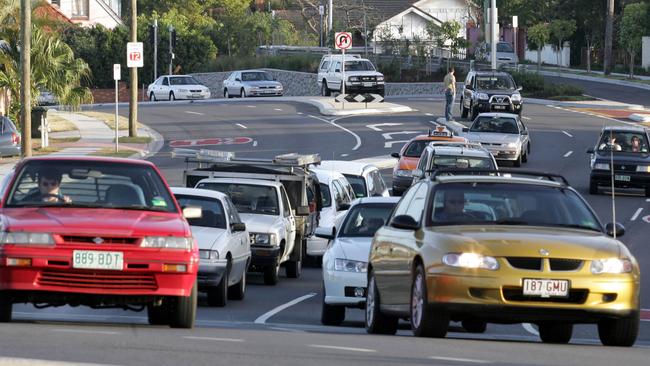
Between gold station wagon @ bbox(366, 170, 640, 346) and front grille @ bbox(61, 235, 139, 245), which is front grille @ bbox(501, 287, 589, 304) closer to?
gold station wagon @ bbox(366, 170, 640, 346)

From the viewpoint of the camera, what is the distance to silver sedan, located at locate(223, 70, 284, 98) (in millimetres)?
72938

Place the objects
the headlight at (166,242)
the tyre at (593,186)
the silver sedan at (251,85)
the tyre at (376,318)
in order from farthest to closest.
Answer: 1. the silver sedan at (251,85)
2. the tyre at (593,186)
3. the tyre at (376,318)
4. the headlight at (166,242)

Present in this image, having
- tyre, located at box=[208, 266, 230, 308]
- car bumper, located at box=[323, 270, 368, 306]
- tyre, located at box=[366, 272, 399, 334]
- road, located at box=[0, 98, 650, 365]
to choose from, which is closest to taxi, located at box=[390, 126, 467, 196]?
road, located at box=[0, 98, 650, 365]

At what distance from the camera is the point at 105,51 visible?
88.8 meters

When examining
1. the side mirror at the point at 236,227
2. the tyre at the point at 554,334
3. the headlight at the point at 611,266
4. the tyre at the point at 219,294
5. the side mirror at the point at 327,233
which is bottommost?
the tyre at the point at 219,294

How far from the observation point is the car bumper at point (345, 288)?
16.9m

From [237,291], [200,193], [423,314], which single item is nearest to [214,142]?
[200,193]

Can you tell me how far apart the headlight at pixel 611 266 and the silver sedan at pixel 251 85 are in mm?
61186

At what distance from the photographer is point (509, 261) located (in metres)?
11.9

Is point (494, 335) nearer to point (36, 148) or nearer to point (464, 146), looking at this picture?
point (464, 146)

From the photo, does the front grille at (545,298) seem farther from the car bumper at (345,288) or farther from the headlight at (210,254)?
the headlight at (210,254)

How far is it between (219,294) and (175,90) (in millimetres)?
54772

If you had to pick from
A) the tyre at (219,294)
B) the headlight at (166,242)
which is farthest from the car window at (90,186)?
the tyre at (219,294)

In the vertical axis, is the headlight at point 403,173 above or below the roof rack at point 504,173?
below
